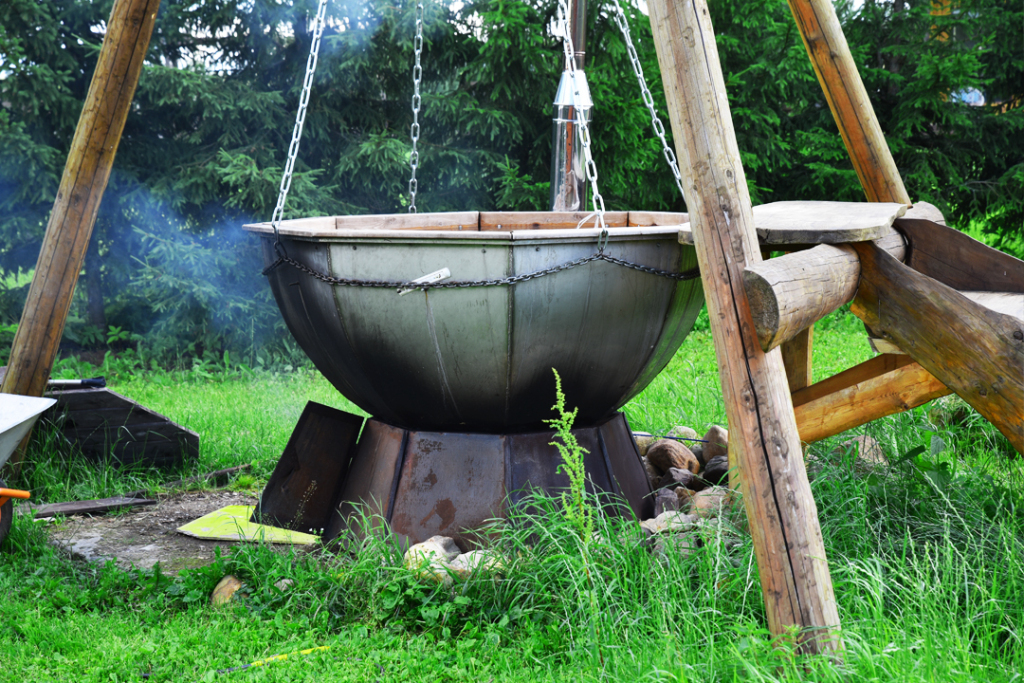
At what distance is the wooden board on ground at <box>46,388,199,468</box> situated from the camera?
347 centimetres

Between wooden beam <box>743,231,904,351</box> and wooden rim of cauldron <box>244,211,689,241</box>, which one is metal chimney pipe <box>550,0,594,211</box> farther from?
wooden beam <box>743,231,904,351</box>

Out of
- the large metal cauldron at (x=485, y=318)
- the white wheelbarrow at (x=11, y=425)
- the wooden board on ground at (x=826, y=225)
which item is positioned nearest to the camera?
the wooden board on ground at (x=826, y=225)

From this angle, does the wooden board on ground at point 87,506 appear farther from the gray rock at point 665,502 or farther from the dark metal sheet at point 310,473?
the gray rock at point 665,502

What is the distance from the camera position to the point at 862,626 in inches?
71.5

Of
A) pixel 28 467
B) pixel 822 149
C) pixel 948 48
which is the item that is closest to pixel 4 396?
pixel 28 467

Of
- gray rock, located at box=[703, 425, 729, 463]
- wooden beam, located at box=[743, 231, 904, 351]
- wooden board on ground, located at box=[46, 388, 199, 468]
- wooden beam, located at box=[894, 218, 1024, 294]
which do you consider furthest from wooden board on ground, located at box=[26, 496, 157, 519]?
wooden beam, located at box=[894, 218, 1024, 294]

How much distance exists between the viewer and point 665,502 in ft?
9.52

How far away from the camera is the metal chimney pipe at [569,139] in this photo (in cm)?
318

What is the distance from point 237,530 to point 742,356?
1.98 meters

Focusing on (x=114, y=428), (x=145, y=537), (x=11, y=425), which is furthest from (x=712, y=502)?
(x=114, y=428)

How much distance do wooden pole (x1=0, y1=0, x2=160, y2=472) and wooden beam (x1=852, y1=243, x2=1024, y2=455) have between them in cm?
284

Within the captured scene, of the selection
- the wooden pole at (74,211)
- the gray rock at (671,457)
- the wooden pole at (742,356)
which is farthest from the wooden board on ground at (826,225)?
the wooden pole at (74,211)

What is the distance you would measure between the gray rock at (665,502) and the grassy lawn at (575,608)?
347 mm

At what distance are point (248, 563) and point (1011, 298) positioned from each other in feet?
7.71
